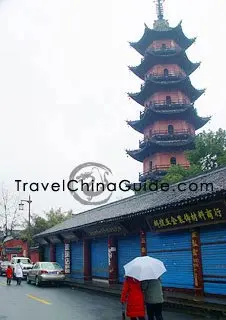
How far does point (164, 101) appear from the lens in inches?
1788

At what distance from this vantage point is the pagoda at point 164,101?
44.2 metres

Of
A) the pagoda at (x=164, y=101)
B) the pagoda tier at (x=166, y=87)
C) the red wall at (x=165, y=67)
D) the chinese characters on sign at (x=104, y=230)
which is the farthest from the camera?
the red wall at (x=165, y=67)

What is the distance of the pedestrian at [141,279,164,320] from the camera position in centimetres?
813

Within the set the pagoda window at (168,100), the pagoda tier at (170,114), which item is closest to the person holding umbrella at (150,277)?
the pagoda tier at (170,114)

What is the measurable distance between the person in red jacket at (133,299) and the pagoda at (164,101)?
35.8 metres

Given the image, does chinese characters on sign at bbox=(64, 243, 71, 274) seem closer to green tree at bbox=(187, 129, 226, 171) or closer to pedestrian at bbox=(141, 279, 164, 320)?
green tree at bbox=(187, 129, 226, 171)

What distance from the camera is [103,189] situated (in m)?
36.6

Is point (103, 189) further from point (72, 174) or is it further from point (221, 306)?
point (221, 306)

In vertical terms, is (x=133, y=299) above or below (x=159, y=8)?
below

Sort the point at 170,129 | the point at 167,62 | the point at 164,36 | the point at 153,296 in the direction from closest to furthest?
the point at 153,296 → the point at 170,129 → the point at 167,62 → the point at 164,36

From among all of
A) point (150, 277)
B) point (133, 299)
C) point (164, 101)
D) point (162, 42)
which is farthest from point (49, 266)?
point (162, 42)

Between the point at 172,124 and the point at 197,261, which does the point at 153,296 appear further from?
the point at 172,124

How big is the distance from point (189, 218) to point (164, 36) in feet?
119

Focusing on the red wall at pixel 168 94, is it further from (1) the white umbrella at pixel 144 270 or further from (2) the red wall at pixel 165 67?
(1) the white umbrella at pixel 144 270
